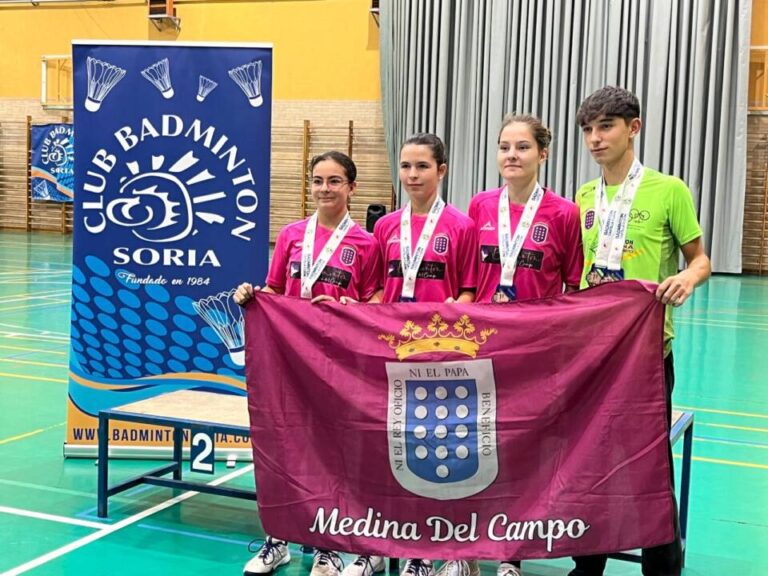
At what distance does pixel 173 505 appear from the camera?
14.0 feet

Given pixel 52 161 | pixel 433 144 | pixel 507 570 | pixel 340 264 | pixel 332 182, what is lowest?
pixel 507 570

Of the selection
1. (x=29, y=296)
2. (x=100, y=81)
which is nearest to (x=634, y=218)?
(x=100, y=81)

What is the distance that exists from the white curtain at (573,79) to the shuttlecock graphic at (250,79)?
42.3 ft

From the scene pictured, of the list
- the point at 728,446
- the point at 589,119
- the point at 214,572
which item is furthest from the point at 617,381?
the point at 728,446

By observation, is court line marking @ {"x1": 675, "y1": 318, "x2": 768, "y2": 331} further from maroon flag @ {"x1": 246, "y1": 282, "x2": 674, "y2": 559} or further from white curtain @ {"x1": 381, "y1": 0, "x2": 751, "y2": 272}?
maroon flag @ {"x1": 246, "y1": 282, "x2": 674, "y2": 559}

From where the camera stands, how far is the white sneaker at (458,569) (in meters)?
3.25

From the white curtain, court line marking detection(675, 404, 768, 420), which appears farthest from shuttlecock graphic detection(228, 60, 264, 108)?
the white curtain

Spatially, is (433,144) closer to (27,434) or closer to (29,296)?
(27,434)

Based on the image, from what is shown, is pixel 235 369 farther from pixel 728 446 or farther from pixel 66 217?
pixel 66 217

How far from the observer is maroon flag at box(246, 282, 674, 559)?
2914 millimetres

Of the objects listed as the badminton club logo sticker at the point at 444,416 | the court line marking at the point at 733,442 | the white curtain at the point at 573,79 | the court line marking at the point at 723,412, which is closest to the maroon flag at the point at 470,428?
the badminton club logo sticker at the point at 444,416

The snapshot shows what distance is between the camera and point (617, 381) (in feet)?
9.62

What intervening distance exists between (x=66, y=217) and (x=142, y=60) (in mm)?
18857

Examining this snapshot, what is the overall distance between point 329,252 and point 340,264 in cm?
7
